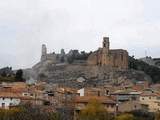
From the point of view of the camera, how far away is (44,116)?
55.0 meters

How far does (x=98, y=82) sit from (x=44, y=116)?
66.8m

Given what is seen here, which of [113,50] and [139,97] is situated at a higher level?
[113,50]

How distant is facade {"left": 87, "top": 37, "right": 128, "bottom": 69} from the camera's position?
130 meters

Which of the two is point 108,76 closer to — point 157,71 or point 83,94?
point 157,71

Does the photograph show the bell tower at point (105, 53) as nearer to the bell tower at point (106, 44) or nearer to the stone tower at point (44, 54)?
the bell tower at point (106, 44)

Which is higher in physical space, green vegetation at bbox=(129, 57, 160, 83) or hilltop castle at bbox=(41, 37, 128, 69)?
hilltop castle at bbox=(41, 37, 128, 69)

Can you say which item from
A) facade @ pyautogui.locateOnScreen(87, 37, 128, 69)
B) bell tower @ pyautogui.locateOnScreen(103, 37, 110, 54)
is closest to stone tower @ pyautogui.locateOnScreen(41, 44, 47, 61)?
facade @ pyautogui.locateOnScreen(87, 37, 128, 69)

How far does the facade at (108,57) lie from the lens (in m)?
130

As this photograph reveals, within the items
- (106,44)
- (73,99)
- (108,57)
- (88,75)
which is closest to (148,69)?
(108,57)

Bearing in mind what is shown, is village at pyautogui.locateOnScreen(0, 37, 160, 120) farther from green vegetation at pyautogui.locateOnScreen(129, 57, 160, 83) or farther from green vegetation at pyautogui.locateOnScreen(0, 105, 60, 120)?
green vegetation at pyautogui.locateOnScreen(129, 57, 160, 83)

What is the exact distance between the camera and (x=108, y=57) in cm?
13175

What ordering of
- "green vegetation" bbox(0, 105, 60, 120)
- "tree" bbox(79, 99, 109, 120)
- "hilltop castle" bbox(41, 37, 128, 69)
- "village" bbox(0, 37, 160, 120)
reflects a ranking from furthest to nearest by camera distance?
"hilltop castle" bbox(41, 37, 128, 69) → "village" bbox(0, 37, 160, 120) → "tree" bbox(79, 99, 109, 120) → "green vegetation" bbox(0, 105, 60, 120)

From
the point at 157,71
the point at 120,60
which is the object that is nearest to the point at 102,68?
the point at 120,60

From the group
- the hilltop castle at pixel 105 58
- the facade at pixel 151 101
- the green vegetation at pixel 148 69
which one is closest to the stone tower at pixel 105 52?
the hilltop castle at pixel 105 58
